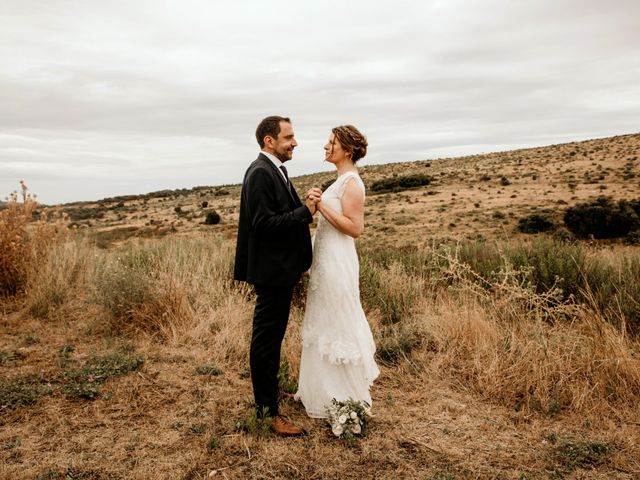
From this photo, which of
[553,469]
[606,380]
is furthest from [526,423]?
[606,380]

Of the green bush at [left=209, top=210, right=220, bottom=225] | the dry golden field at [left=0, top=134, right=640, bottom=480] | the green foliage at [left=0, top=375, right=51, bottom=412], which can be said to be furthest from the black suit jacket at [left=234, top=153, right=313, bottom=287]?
the green bush at [left=209, top=210, right=220, bottom=225]

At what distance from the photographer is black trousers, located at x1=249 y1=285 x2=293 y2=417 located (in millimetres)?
3611

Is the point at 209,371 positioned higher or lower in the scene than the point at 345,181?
lower

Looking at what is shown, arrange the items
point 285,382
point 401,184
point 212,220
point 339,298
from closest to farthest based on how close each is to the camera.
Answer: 1. point 339,298
2. point 285,382
3. point 212,220
4. point 401,184

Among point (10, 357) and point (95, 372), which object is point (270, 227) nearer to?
point (95, 372)

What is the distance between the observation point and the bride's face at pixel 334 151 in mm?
3838

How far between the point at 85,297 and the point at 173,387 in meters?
3.61

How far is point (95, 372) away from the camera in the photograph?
4.93 metres

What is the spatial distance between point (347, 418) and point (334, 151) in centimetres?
207

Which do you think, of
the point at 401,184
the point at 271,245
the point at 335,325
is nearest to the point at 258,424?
the point at 335,325

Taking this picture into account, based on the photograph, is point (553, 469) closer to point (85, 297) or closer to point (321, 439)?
point (321, 439)

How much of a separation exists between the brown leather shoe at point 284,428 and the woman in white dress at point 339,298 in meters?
0.32

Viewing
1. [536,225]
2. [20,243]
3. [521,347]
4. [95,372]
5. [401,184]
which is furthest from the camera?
[401,184]

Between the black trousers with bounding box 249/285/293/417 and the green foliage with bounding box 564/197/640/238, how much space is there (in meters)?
18.7
